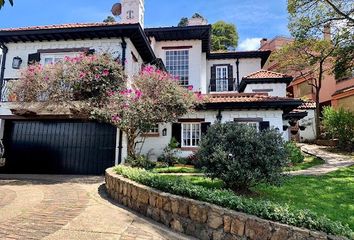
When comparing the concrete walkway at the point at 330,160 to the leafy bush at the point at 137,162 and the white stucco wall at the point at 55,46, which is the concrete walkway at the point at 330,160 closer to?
Result: the leafy bush at the point at 137,162

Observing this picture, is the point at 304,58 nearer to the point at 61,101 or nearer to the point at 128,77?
the point at 128,77

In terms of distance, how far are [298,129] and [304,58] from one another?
6584mm

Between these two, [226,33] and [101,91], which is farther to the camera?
[226,33]

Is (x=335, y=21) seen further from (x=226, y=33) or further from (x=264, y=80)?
(x=226, y=33)

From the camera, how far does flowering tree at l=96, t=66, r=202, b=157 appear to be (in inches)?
459

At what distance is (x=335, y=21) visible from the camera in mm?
18203

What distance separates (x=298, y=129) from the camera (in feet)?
88.2

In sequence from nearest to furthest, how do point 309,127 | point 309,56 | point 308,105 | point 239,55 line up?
point 239,55
point 309,56
point 309,127
point 308,105

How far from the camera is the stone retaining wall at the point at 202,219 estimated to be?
4.71 m

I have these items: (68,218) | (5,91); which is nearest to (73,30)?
(5,91)

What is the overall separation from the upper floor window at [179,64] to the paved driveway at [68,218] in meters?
13.2

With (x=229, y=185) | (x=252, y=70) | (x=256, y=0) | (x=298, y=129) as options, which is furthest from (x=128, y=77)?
(x=298, y=129)

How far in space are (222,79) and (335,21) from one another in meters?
8.56

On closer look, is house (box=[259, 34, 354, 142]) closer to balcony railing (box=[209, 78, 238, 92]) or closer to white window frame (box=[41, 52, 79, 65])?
balcony railing (box=[209, 78, 238, 92])
